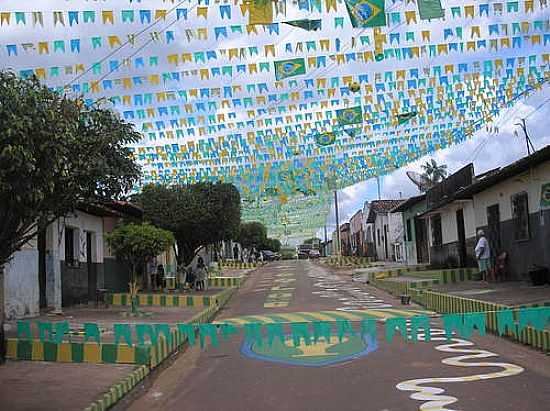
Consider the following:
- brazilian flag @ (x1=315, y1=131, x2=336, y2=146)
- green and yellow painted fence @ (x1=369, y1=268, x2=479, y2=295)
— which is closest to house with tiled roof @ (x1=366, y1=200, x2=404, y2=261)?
green and yellow painted fence @ (x1=369, y1=268, x2=479, y2=295)

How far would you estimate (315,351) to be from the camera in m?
12.2

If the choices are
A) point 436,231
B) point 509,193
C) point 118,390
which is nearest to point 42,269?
point 118,390

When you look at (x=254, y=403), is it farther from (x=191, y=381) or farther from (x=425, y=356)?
(x=425, y=356)

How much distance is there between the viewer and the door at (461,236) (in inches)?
1156

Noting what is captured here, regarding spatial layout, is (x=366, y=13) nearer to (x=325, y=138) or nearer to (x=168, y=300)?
(x=325, y=138)

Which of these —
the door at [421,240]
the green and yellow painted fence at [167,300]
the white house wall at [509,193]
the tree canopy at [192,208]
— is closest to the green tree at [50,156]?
the green and yellow painted fence at [167,300]

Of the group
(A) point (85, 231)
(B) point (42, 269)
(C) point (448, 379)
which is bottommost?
(C) point (448, 379)

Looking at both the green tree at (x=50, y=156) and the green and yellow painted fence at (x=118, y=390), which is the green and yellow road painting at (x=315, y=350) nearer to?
the green and yellow painted fence at (x=118, y=390)

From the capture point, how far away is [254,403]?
8383 mm

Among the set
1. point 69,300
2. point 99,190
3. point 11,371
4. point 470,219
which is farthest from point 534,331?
Answer: point 470,219

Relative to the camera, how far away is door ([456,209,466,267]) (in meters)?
29.4

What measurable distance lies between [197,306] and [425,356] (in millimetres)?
12492

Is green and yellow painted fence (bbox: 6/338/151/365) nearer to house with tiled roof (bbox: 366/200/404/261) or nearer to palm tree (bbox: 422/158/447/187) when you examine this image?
house with tiled roof (bbox: 366/200/404/261)

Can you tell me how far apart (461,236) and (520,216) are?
8.26 meters
